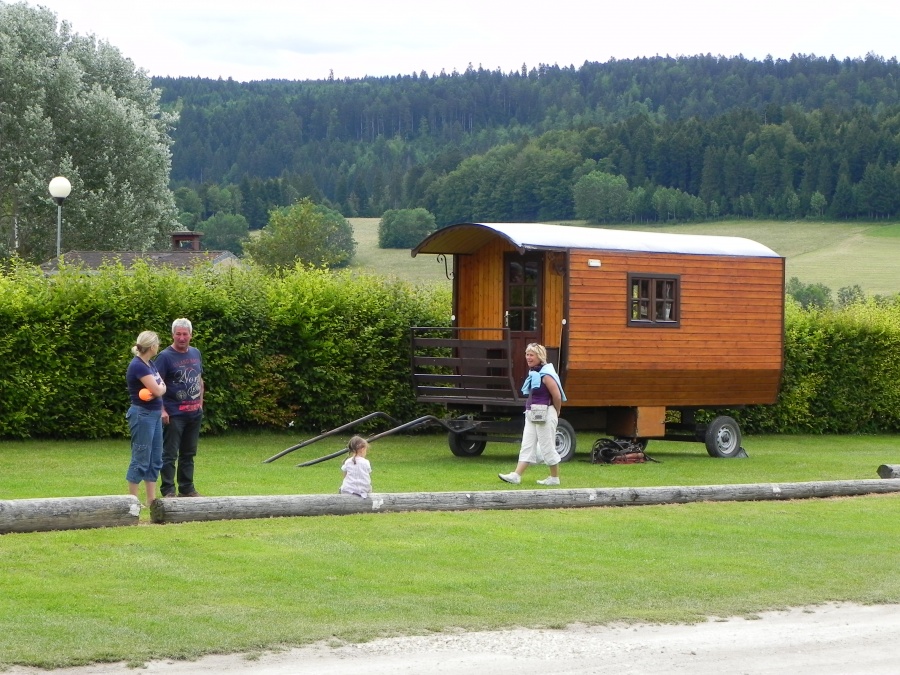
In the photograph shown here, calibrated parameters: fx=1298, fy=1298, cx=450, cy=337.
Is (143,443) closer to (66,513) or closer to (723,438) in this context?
(66,513)

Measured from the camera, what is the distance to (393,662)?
734 centimetres

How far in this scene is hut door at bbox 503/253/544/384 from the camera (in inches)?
840

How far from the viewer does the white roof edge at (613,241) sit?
2019 centimetres

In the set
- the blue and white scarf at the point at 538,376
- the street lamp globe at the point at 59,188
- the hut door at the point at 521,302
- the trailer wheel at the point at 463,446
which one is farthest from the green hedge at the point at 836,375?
the street lamp globe at the point at 59,188

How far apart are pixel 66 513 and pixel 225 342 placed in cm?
1162

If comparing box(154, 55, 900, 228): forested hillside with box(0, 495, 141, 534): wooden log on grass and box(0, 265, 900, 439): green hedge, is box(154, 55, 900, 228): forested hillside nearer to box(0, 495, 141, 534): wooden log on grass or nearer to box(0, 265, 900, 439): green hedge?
box(0, 265, 900, 439): green hedge

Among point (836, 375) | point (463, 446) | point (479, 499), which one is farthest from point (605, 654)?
point (836, 375)

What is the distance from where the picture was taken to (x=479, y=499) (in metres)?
13.3

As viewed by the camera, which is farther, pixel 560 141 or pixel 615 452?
pixel 560 141

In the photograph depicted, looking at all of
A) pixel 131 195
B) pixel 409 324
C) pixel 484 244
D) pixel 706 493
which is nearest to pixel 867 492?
pixel 706 493

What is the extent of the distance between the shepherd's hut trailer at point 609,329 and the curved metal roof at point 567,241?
3 cm

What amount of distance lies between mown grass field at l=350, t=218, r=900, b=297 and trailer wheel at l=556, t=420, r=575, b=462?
188 feet

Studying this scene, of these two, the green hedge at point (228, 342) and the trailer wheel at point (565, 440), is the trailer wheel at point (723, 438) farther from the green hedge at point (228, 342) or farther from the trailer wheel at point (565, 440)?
the green hedge at point (228, 342)

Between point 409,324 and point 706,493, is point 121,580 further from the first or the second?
Result: point 409,324
